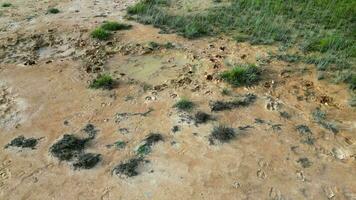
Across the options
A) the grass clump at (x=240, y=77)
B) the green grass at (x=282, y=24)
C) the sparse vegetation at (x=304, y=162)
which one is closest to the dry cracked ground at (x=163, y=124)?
the sparse vegetation at (x=304, y=162)

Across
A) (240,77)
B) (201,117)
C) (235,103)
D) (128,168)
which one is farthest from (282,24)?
(128,168)

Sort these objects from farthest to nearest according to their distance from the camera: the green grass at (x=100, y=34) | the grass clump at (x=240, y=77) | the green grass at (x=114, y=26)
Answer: the green grass at (x=114, y=26) < the green grass at (x=100, y=34) < the grass clump at (x=240, y=77)

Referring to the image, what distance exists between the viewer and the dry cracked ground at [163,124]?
5598mm

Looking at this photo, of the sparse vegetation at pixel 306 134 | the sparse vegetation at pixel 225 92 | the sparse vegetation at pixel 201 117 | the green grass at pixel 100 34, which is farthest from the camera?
the green grass at pixel 100 34

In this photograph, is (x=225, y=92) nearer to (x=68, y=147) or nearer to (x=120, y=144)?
(x=120, y=144)

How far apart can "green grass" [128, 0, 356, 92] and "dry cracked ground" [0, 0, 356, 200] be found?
0.43 m

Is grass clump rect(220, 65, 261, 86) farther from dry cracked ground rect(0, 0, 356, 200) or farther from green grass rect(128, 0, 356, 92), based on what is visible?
green grass rect(128, 0, 356, 92)

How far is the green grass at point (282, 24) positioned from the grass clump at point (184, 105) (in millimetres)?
2280

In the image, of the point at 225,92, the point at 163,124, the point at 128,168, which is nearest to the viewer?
the point at 128,168

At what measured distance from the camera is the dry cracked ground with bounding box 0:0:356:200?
5598 millimetres

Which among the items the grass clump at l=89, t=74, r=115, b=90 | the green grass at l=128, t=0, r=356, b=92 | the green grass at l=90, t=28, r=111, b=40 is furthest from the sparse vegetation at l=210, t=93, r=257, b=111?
the green grass at l=90, t=28, r=111, b=40

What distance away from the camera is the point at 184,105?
6.88 m

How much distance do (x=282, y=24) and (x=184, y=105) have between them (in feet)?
12.3

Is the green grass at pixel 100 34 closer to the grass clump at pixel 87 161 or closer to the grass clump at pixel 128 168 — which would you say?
the grass clump at pixel 87 161
